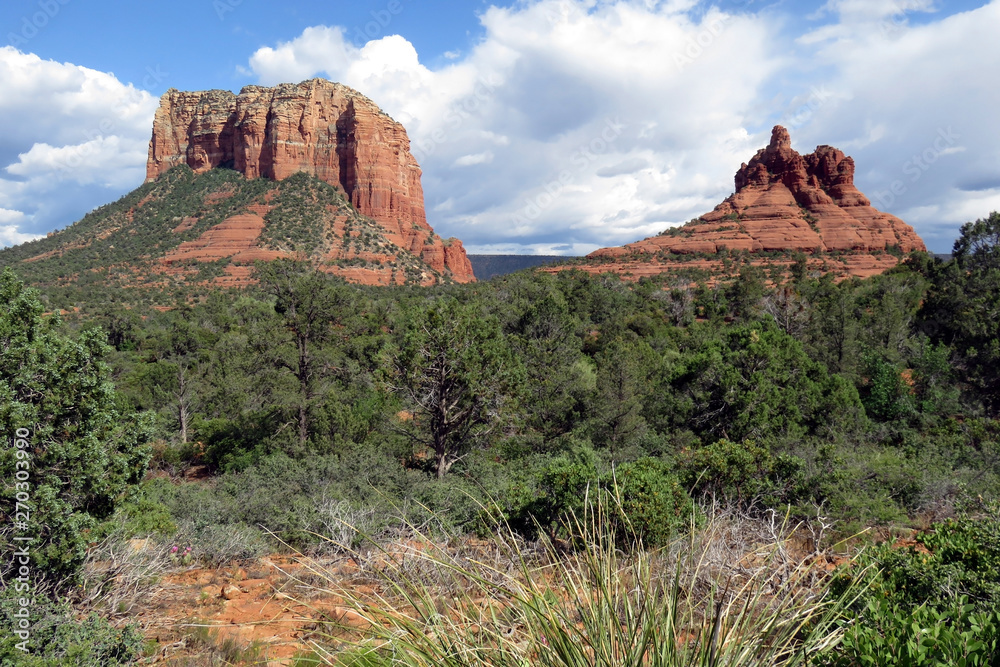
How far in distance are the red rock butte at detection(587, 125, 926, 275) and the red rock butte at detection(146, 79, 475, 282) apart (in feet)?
120

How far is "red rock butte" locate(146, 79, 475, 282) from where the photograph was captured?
85.6 meters

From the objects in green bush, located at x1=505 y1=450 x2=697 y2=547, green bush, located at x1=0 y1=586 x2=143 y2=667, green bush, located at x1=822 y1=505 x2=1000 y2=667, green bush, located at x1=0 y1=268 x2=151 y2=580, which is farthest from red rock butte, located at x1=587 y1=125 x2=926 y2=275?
green bush, located at x1=0 y1=586 x2=143 y2=667

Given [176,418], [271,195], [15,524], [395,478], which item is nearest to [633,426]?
[395,478]

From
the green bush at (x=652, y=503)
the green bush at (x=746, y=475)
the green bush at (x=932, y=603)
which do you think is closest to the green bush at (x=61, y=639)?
the green bush at (x=652, y=503)

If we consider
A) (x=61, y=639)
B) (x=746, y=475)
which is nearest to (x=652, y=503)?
(x=746, y=475)

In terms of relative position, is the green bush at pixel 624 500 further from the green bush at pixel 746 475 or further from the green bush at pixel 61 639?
the green bush at pixel 61 639

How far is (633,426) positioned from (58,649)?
12.6m

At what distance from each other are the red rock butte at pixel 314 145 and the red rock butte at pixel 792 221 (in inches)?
1439

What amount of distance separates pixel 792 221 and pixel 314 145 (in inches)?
3179

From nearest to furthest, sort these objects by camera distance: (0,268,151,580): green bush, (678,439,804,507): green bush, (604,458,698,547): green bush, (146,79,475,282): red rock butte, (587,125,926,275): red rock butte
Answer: (0,268,151,580): green bush < (604,458,698,547): green bush < (678,439,804,507): green bush < (587,125,926,275): red rock butte < (146,79,475,282): red rock butte

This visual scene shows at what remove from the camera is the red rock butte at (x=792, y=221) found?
6775cm

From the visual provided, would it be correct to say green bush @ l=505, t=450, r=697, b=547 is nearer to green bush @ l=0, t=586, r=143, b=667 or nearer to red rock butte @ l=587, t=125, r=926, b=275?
green bush @ l=0, t=586, r=143, b=667

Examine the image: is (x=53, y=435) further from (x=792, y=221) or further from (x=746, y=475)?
(x=792, y=221)

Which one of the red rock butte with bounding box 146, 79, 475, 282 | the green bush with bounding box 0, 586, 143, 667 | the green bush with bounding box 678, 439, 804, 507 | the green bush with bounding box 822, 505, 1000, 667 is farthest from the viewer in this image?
the red rock butte with bounding box 146, 79, 475, 282
